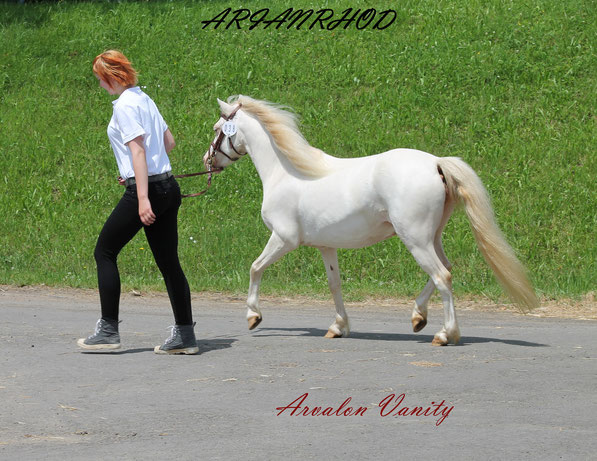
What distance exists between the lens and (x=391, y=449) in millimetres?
4965

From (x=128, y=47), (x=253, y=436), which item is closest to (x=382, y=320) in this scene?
(x=253, y=436)

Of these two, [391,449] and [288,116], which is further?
[288,116]

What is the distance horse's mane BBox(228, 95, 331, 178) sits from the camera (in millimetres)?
8570

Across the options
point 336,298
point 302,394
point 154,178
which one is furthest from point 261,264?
point 302,394

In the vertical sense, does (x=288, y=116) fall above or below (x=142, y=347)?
above

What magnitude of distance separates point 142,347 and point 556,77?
12893mm

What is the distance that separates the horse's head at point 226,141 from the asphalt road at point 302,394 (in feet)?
5.35

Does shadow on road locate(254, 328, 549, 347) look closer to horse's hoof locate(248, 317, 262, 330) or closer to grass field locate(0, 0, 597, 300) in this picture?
horse's hoof locate(248, 317, 262, 330)

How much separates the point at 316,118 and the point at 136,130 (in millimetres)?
11430

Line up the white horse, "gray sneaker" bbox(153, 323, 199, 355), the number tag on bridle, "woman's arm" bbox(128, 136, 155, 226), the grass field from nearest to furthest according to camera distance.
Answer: "woman's arm" bbox(128, 136, 155, 226)
"gray sneaker" bbox(153, 323, 199, 355)
the white horse
the number tag on bridle
the grass field

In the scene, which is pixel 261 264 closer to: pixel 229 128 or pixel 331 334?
pixel 331 334

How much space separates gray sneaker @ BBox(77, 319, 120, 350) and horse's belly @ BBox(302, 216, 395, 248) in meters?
1.89

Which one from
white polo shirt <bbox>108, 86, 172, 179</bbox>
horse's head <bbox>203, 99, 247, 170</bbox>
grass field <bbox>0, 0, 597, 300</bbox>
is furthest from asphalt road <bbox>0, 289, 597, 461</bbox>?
grass field <bbox>0, 0, 597, 300</bbox>

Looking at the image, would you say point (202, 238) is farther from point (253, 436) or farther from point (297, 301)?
point (253, 436)
